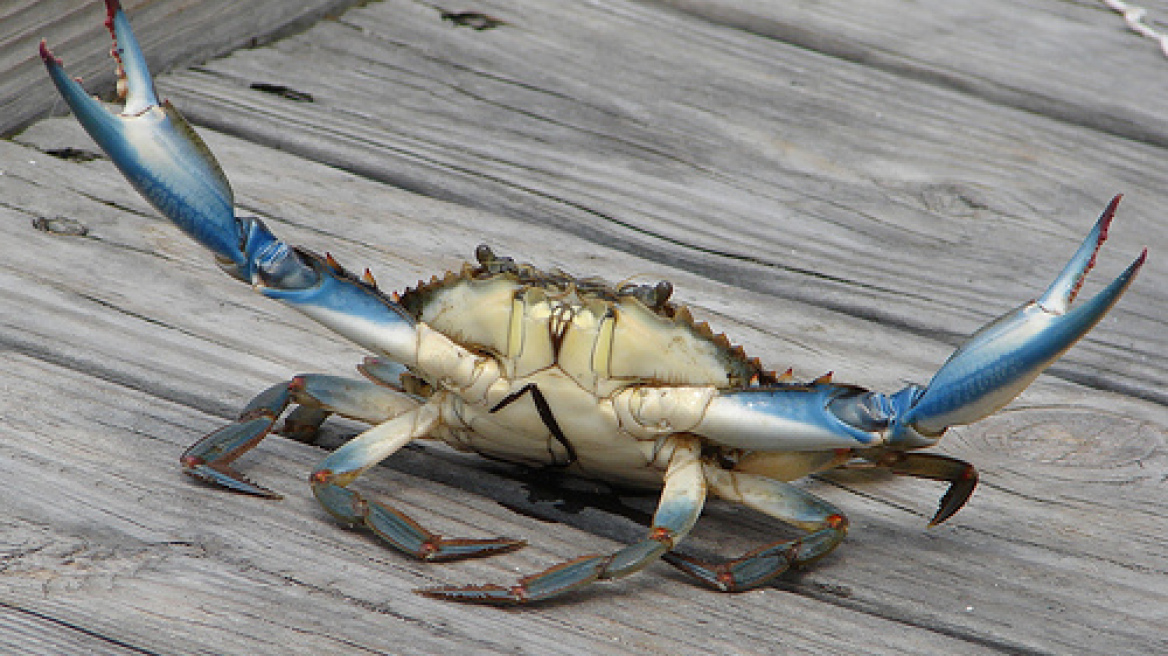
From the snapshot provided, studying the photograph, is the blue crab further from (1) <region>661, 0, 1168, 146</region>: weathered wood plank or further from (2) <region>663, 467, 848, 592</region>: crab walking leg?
(1) <region>661, 0, 1168, 146</region>: weathered wood plank

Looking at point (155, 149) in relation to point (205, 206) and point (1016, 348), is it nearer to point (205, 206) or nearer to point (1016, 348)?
point (205, 206)

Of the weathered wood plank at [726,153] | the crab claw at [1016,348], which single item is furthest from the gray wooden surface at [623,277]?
the crab claw at [1016,348]

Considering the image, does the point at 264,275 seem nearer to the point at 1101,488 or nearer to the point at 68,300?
the point at 68,300

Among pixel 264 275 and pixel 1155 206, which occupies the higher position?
pixel 264 275

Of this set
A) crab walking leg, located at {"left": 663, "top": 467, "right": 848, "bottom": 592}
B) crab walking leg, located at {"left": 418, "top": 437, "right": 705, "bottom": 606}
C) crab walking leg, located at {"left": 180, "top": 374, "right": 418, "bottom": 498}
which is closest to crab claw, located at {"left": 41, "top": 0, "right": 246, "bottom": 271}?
crab walking leg, located at {"left": 180, "top": 374, "right": 418, "bottom": 498}

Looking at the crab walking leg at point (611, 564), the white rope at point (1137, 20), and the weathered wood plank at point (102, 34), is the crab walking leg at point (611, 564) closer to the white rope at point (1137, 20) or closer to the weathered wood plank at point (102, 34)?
the weathered wood plank at point (102, 34)

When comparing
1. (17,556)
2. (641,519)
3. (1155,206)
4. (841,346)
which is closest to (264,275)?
Result: (17,556)

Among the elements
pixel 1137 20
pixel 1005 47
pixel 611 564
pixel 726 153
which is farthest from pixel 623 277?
pixel 1137 20
